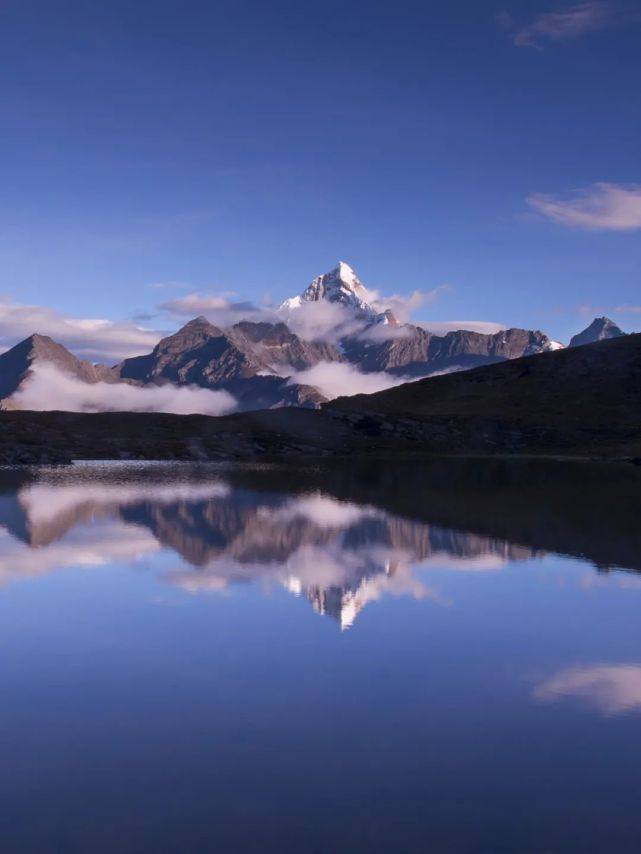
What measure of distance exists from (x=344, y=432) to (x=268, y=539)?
359ft

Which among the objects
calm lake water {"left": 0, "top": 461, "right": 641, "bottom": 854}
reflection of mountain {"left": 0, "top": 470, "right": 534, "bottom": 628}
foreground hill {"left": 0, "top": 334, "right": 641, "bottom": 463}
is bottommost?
calm lake water {"left": 0, "top": 461, "right": 641, "bottom": 854}

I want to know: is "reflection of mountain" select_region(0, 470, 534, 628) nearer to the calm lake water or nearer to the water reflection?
the calm lake water

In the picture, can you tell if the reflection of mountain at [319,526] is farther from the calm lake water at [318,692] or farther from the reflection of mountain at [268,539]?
the calm lake water at [318,692]

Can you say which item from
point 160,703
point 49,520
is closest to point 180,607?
point 160,703

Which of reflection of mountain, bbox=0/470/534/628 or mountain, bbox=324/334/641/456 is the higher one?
mountain, bbox=324/334/641/456

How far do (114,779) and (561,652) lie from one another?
14502 mm

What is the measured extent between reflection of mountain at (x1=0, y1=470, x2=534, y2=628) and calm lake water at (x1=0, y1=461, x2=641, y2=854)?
11.1 inches

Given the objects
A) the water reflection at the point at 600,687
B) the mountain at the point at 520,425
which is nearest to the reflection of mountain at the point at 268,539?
the water reflection at the point at 600,687

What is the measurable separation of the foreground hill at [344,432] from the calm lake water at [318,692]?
274 feet

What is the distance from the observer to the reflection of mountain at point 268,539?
34844 millimetres

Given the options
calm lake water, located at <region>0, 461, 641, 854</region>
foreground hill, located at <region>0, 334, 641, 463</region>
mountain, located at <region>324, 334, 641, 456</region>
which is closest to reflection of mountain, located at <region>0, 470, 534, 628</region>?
calm lake water, located at <region>0, 461, 641, 854</region>

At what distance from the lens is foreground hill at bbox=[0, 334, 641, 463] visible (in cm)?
13025

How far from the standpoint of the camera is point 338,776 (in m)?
15.6

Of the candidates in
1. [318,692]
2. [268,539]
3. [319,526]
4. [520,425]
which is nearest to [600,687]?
[318,692]
